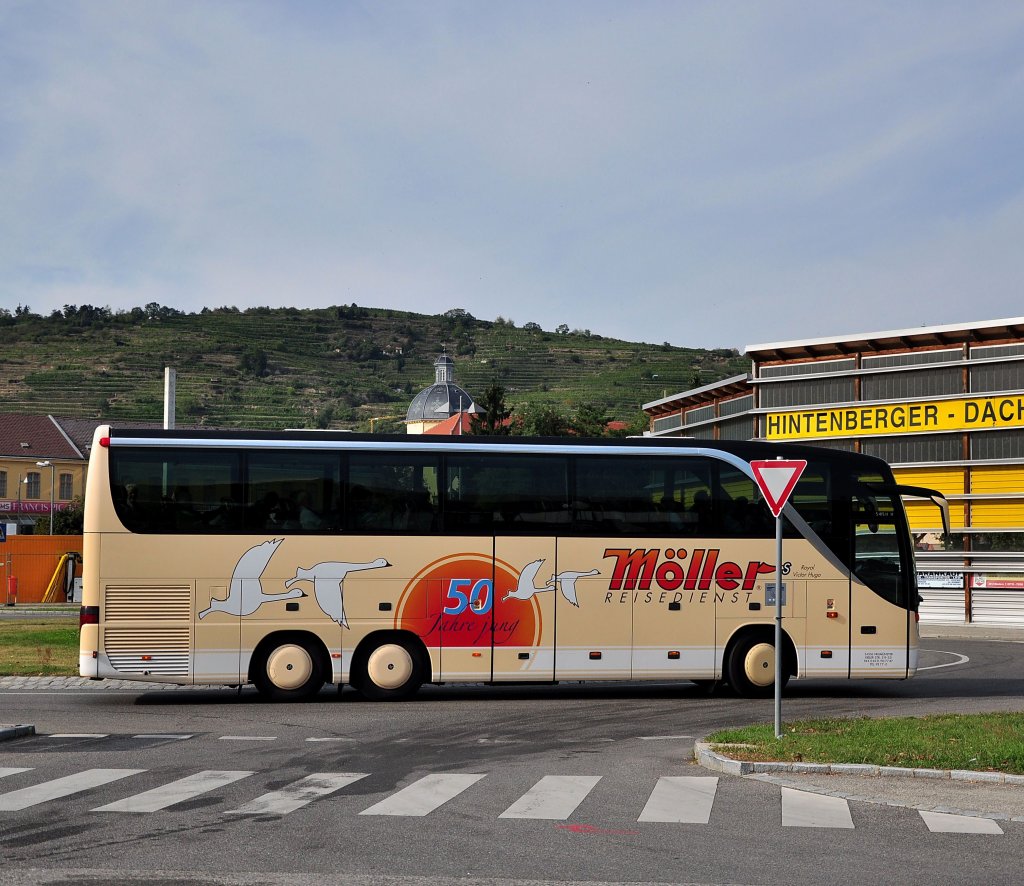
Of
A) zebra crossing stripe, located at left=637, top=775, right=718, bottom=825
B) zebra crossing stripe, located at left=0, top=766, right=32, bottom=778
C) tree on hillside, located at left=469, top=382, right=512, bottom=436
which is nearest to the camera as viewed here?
zebra crossing stripe, located at left=637, top=775, right=718, bottom=825

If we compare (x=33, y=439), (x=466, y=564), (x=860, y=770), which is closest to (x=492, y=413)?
(x=33, y=439)

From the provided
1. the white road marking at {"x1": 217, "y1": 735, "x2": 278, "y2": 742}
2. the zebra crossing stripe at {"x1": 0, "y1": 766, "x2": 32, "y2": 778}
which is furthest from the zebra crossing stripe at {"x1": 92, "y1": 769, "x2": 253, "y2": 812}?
the white road marking at {"x1": 217, "y1": 735, "x2": 278, "y2": 742}

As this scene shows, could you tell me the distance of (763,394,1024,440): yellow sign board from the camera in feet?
127

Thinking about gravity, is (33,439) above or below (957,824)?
above

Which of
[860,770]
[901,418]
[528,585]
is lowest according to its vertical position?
[860,770]

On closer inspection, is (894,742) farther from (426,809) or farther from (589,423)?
(589,423)

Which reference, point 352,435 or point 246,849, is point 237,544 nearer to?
point 352,435

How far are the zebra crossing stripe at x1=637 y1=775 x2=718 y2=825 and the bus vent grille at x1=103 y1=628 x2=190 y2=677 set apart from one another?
851cm

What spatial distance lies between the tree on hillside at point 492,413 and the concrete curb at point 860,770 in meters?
62.3

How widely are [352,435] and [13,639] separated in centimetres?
A: 1296

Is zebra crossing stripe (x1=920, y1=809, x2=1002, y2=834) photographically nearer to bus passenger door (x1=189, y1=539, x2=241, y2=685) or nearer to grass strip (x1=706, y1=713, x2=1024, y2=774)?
grass strip (x1=706, y1=713, x2=1024, y2=774)

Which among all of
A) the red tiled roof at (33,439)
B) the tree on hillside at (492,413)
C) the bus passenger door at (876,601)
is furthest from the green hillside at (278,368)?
the bus passenger door at (876,601)

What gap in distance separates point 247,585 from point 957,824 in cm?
1094

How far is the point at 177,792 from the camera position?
10.4 metres
